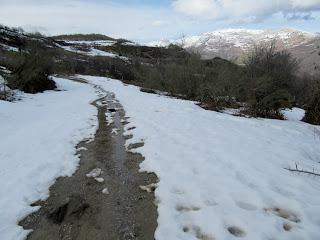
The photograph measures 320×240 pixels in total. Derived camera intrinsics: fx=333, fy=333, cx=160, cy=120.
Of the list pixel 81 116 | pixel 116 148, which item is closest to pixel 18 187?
pixel 116 148

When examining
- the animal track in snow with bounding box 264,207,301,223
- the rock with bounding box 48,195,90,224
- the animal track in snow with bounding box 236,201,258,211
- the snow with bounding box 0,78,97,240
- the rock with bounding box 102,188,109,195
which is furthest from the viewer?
the rock with bounding box 102,188,109,195

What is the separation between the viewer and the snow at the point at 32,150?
219 inches

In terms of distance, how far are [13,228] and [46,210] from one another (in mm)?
672

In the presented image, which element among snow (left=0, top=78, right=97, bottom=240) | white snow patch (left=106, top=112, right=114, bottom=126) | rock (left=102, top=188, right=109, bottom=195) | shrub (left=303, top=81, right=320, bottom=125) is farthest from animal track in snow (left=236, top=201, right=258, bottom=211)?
shrub (left=303, top=81, right=320, bottom=125)

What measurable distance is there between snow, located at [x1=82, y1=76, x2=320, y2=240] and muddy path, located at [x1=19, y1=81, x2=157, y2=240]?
301mm

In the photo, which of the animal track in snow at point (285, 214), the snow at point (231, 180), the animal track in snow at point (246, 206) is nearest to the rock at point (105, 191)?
the snow at point (231, 180)

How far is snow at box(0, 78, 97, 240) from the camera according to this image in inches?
219

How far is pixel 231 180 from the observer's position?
6.08 metres

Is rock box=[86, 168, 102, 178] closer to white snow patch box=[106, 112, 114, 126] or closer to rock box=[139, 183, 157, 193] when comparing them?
rock box=[139, 183, 157, 193]

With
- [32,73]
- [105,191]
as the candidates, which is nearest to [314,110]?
[105,191]

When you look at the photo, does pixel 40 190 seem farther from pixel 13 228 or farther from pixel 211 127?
pixel 211 127

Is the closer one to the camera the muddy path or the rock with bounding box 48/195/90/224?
the muddy path

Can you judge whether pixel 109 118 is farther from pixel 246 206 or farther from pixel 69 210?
pixel 246 206

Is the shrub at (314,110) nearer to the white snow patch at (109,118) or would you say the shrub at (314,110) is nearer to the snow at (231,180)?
the snow at (231,180)
